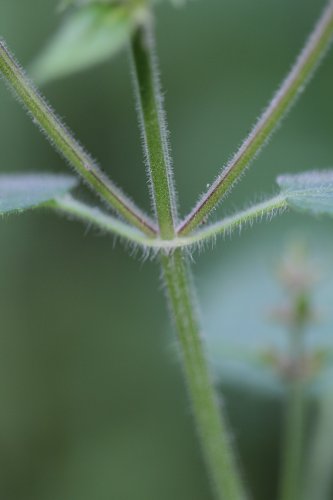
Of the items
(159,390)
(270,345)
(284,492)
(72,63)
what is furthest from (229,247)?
(72,63)

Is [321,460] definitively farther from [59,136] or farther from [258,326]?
[59,136]

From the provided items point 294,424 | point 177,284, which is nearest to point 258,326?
A: point 294,424

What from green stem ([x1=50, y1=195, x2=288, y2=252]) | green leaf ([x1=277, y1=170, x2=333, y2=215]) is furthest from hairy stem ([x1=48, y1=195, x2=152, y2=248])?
green leaf ([x1=277, y1=170, x2=333, y2=215])

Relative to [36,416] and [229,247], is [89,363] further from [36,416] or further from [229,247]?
[229,247]

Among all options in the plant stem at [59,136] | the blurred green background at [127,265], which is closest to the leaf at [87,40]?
the plant stem at [59,136]

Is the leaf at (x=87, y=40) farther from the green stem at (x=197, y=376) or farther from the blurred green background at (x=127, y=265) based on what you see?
the blurred green background at (x=127, y=265)

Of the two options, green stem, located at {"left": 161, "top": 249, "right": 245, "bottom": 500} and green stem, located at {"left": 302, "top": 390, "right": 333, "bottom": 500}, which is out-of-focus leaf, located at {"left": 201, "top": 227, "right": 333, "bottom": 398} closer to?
green stem, located at {"left": 302, "top": 390, "right": 333, "bottom": 500}
